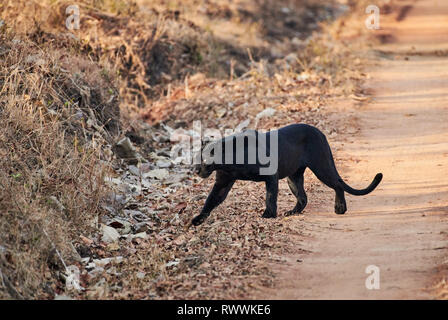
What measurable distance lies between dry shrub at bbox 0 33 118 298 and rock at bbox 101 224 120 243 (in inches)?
5.1

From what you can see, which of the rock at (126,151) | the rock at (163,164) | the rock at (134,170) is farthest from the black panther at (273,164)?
the rock at (163,164)

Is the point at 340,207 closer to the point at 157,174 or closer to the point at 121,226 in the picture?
the point at 121,226

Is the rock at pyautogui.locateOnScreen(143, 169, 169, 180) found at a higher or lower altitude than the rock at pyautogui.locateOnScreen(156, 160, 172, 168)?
lower

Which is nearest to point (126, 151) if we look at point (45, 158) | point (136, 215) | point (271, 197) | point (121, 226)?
point (136, 215)

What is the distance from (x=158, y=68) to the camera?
525 inches

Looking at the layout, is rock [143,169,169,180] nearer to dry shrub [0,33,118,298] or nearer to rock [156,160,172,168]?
rock [156,160,172,168]

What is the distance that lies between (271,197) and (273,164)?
0.34 metres

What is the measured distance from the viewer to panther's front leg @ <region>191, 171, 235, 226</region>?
20.9 ft

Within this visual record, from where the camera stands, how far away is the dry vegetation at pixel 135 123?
221 inches

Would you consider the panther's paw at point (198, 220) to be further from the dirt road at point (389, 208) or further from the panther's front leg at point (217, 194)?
the dirt road at point (389, 208)

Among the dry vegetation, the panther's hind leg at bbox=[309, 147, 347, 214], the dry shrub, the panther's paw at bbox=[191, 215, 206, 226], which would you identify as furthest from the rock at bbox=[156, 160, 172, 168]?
the panther's hind leg at bbox=[309, 147, 347, 214]

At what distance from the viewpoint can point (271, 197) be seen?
6461 mm

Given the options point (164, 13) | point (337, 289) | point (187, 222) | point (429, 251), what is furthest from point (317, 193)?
point (164, 13)

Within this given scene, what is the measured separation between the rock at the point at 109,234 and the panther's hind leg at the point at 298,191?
1.75 m
